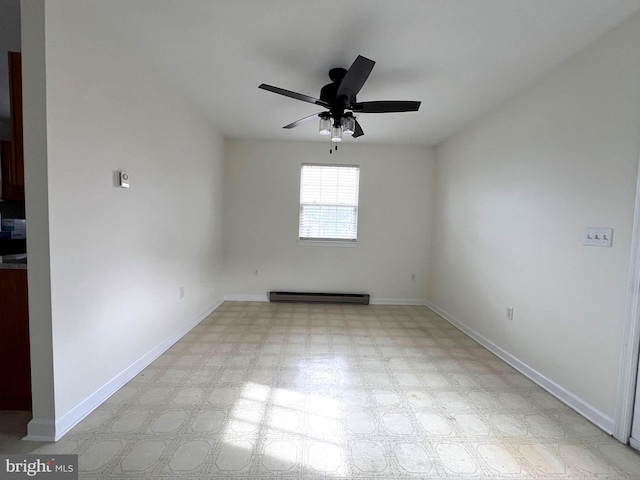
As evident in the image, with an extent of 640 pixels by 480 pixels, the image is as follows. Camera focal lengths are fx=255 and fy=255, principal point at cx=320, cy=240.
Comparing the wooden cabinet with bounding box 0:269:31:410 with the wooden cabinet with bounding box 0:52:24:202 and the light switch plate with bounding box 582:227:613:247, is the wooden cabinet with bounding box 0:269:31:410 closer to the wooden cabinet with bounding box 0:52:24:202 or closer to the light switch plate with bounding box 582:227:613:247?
the wooden cabinet with bounding box 0:52:24:202

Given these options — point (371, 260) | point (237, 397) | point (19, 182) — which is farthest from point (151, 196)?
point (371, 260)

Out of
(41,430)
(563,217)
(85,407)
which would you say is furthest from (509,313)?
(41,430)

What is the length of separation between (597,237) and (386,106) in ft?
5.50

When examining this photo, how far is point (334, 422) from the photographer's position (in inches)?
62.7

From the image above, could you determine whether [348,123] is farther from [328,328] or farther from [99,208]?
[328,328]

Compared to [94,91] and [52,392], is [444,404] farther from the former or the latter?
[94,91]

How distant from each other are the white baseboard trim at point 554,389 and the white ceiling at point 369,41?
2.42m

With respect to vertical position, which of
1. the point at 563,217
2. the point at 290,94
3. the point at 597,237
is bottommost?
the point at 597,237

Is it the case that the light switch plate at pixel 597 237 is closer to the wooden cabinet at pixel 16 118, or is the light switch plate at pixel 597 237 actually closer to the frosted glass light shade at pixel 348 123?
the frosted glass light shade at pixel 348 123

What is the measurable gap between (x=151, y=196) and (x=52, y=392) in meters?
1.43

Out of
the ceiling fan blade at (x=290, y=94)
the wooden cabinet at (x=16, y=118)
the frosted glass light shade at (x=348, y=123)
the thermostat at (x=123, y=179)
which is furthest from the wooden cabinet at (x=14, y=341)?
the frosted glass light shade at (x=348, y=123)

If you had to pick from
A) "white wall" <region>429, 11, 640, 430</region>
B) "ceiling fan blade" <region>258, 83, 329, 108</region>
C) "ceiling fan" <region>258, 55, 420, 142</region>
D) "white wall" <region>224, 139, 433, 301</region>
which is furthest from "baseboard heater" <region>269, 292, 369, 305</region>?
"ceiling fan blade" <region>258, 83, 329, 108</region>
